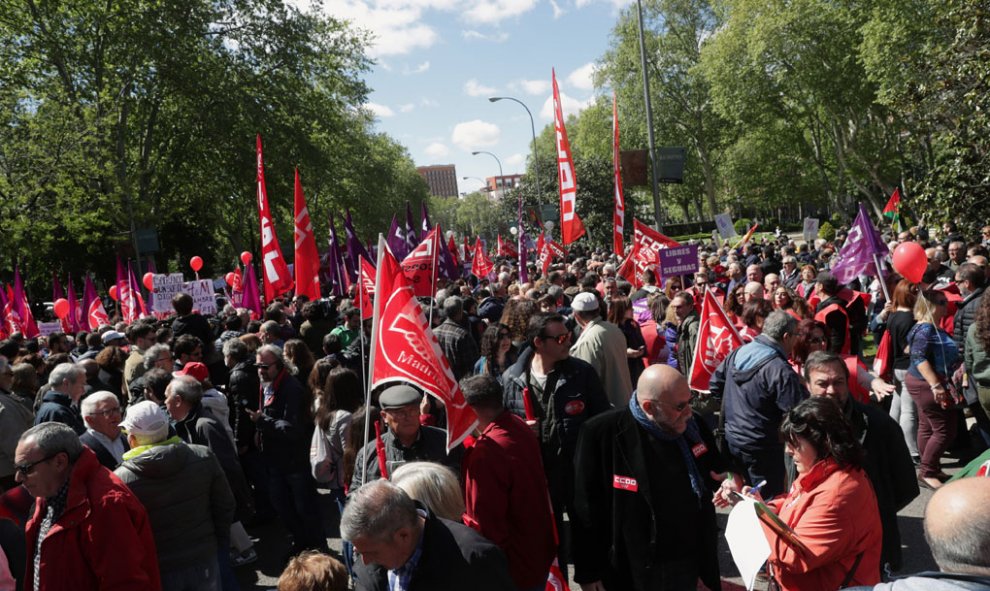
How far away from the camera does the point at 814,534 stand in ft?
8.96

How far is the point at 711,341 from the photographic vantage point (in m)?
5.98

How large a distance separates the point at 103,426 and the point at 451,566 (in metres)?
2.84

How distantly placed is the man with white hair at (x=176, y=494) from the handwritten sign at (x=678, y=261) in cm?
780

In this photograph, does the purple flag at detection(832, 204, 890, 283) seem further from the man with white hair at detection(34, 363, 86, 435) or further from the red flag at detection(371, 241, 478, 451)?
the man with white hair at detection(34, 363, 86, 435)

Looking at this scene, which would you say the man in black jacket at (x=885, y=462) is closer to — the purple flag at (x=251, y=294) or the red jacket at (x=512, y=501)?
the red jacket at (x=512, y=501)

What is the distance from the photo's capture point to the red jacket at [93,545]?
3.18 metres

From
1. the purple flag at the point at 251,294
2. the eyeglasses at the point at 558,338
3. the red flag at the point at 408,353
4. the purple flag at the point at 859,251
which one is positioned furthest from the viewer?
the purple flag at the point at 251,294

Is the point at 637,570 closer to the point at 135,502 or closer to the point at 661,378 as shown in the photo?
the point at 661,378

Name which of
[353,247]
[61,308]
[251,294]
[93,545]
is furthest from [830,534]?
[61,308]

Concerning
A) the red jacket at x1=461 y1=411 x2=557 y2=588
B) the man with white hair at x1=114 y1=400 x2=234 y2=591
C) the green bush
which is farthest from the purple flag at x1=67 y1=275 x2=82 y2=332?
the green bush

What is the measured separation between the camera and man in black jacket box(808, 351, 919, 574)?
3.27 meters

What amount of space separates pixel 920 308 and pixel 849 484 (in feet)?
12.3

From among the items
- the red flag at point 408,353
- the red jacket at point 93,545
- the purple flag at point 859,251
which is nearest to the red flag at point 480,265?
the purple flag at point 859,251

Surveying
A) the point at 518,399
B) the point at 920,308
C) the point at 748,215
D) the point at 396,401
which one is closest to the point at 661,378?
the point at 396,401
